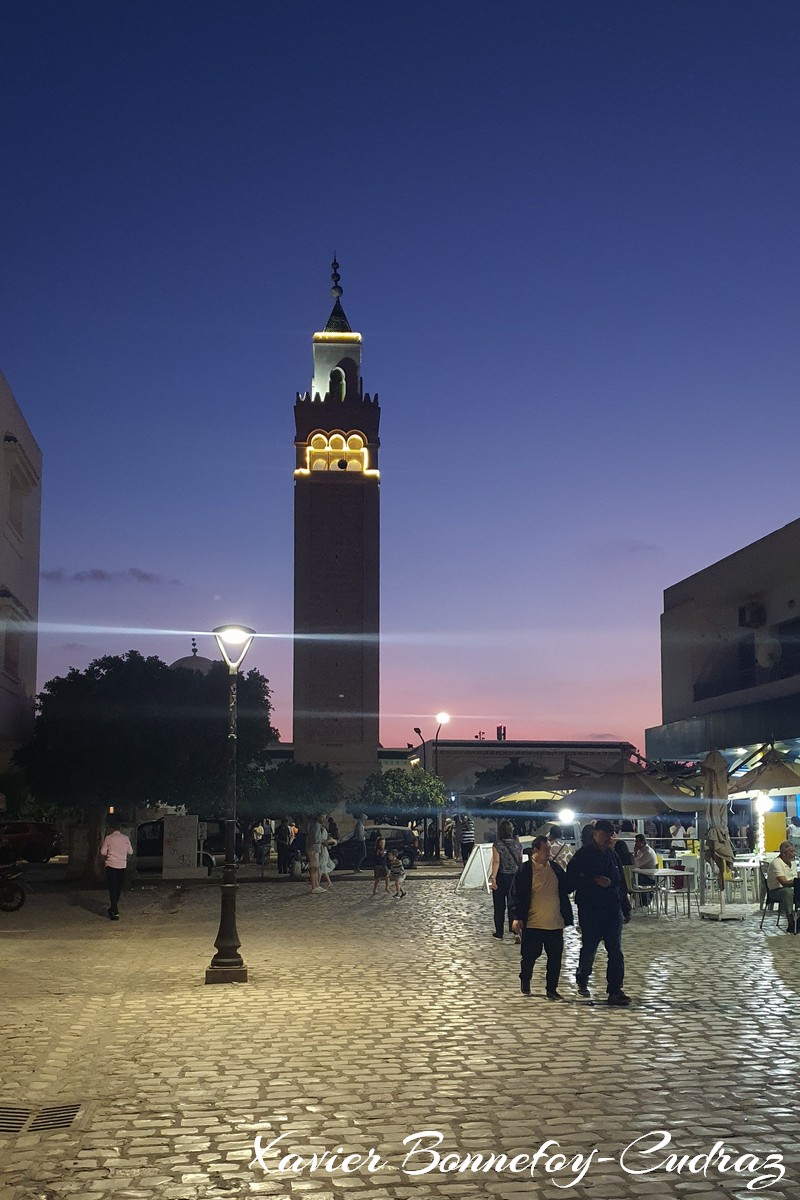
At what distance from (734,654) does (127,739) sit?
1622 cm

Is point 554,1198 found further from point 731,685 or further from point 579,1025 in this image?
point 731,685

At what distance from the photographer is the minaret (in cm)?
8825

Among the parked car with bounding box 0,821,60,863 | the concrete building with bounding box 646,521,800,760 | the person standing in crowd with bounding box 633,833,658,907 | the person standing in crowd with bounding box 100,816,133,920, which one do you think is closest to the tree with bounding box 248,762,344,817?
the parked car with bounding box 0,821,60,863

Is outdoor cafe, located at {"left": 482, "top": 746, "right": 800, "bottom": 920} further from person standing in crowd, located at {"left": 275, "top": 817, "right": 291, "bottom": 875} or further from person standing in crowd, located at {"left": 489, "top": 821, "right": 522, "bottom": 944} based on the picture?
person standing in crowd, located at {"left": 275, "top": 817, "right": 291, "bottom": 875}

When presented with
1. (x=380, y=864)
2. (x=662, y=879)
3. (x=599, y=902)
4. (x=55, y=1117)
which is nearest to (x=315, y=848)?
(x=380, y=864)

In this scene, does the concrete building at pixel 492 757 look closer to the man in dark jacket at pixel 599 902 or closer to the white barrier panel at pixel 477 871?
the white barrier panel at pixel 477 871

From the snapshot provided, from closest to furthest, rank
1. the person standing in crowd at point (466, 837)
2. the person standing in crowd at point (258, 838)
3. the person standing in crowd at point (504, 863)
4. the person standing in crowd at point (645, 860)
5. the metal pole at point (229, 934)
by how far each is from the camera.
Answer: the metal pole at point (229, 934) < the person standing in crowd at point (504, 863) < the person standing in crowd at point (645, 860) < the person standing in crowd at point (466, 837) < the person standing in crowd at point (258, 838)

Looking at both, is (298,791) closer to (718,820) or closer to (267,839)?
(267,839)

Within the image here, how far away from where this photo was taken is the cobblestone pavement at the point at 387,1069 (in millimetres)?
5762

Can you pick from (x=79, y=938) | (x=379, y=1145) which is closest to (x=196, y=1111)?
(x=379, y=1145)

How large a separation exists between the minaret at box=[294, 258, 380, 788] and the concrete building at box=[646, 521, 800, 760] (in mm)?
51749

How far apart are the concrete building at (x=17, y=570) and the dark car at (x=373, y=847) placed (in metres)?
9.61

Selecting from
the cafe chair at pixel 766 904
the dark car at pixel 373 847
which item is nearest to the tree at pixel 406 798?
the dark car at pixel 373 847

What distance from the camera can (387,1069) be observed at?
8.02 m
